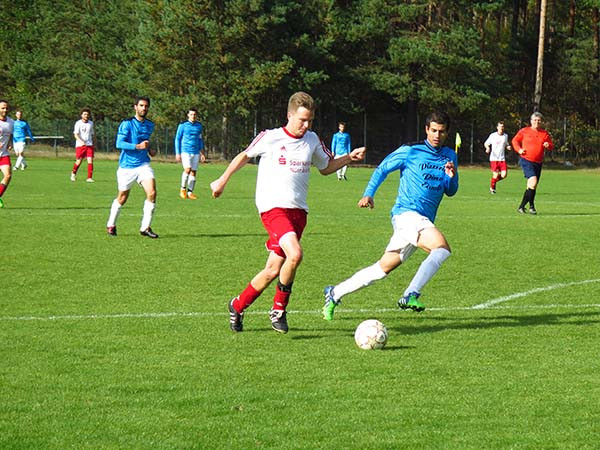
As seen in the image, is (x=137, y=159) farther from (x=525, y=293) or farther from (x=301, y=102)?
(x=301, y=102)

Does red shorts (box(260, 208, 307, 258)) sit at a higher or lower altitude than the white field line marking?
higher

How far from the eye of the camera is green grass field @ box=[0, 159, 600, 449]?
19.6 ft

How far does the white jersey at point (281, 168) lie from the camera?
9.07 metres

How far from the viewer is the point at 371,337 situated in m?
8.23

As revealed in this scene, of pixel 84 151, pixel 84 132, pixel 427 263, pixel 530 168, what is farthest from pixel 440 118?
pixel 84 132

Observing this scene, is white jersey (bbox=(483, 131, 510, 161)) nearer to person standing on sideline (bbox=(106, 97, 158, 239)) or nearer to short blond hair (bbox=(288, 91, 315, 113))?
person standing on sideline (bbox=(106, 97, 158, 239))

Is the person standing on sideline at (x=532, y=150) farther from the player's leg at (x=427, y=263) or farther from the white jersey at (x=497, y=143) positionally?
the player's leg at (x=427, y=263)

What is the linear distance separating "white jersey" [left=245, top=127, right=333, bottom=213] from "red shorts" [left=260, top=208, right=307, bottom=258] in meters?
0.05

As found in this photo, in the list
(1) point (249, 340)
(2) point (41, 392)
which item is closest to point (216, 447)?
(2) point (41, 392)

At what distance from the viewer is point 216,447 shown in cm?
561

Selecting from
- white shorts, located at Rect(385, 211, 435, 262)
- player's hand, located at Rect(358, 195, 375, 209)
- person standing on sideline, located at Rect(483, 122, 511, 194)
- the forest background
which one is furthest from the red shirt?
the forest background

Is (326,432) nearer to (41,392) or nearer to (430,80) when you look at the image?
(41,392)

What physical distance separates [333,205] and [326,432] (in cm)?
1923

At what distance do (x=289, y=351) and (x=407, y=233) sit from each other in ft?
6.39
